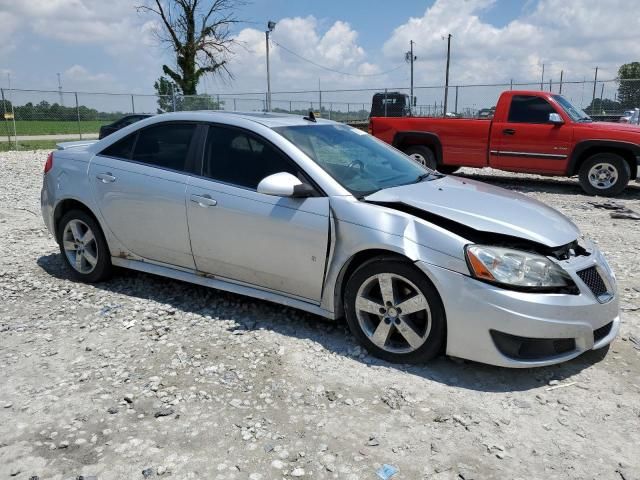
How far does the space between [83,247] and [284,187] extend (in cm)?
236

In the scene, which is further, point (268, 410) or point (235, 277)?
point (235, 277)

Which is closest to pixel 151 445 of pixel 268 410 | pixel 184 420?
pixel 184 420

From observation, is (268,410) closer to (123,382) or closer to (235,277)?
(123,382)

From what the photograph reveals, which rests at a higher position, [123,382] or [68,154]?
[68,154]

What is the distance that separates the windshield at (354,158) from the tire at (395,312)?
59 cm

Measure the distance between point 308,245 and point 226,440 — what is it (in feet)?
4.51

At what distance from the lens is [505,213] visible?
11.4ft

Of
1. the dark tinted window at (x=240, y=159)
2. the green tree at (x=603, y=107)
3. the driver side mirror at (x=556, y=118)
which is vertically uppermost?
the green tree at (x=603, y=107)

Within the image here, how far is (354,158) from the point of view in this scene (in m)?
4.15

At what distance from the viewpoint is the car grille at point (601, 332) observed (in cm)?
328

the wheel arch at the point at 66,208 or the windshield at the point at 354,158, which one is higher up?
the windshield at the point at 354,158

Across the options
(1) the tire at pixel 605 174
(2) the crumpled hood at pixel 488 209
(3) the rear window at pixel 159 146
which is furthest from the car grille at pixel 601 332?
(1) the tire at pixel 605 174

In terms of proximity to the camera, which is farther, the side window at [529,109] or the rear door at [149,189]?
the side window at [529,109]

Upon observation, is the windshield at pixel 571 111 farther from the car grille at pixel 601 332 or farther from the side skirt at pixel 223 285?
the side skirt at pixel 223 285
